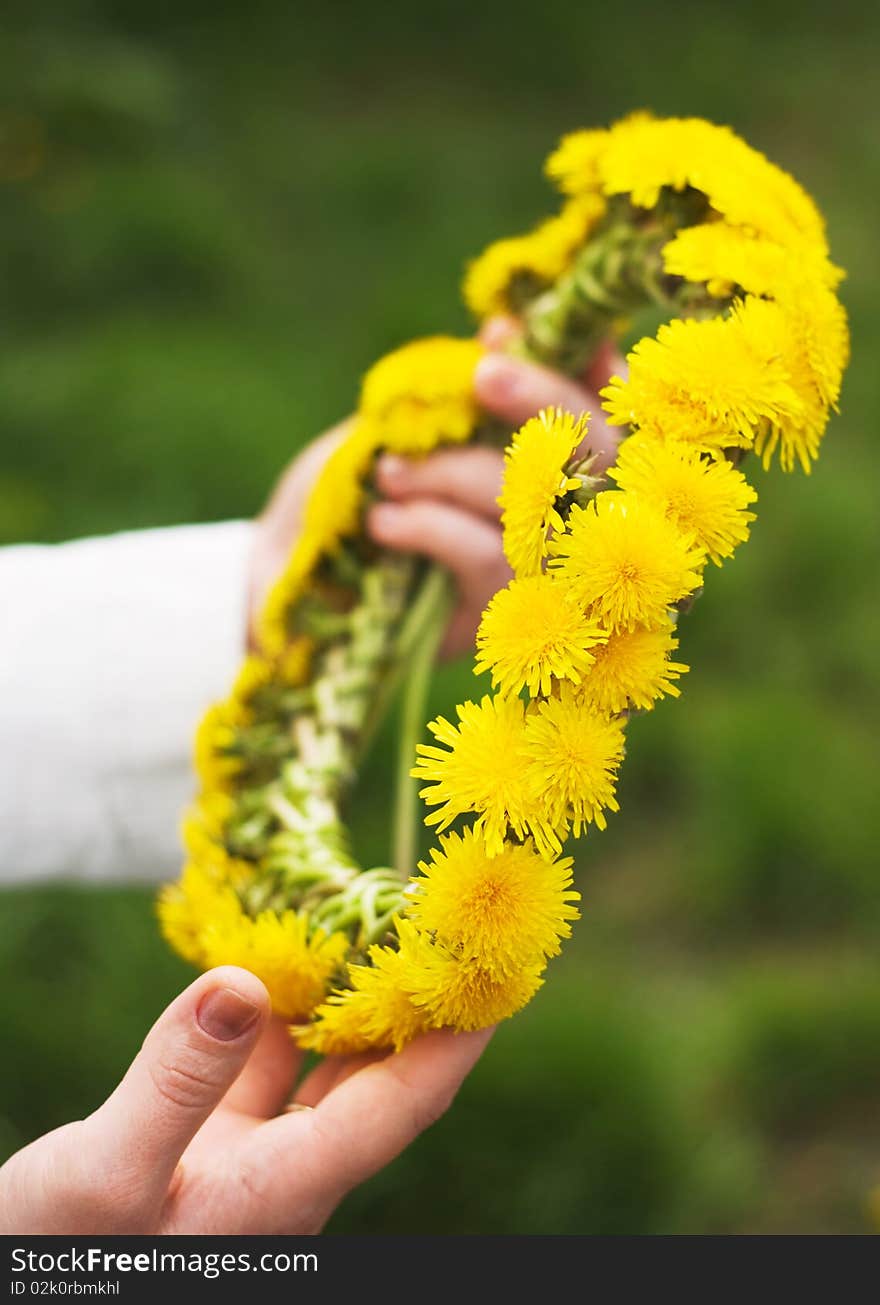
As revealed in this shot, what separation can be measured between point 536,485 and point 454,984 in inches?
8.2

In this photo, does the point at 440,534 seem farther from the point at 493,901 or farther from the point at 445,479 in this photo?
the point at 493,901

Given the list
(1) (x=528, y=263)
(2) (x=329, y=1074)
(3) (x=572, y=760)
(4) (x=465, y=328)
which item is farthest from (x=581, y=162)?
(4) (x=465, y=328)

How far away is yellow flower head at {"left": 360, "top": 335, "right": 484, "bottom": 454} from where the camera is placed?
86 centimetres

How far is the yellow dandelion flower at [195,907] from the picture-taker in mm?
659

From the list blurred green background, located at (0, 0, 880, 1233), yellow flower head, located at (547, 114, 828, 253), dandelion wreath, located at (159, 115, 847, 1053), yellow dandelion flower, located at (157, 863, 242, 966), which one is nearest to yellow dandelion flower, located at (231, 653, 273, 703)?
dandelion wreath, located at (159, 115, 847, 1053)

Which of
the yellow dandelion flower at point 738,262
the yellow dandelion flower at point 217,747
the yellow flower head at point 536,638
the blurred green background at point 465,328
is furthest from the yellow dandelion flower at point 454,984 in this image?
the blurred green background at point 465,328

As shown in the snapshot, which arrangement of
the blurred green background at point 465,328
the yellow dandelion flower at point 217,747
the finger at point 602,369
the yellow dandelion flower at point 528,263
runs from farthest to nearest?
the blurred green background at point 465,328
the finger at point 602,369
the yellow dandelion flower at point 528,263
the yellow dandelion flower at point 217,747

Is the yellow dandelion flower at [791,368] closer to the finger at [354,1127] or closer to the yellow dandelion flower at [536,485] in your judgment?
the yellow dandelion flower at [536,485]

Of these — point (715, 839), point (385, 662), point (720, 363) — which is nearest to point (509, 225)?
point (715, 839)

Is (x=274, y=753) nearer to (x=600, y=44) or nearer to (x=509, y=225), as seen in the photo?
(x=509, y=225)

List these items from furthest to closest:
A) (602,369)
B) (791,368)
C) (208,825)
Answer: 1. (602,369)
2. (208,825)
3. (791,368)

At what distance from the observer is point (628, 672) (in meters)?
0.54

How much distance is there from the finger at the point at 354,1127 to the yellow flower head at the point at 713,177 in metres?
0.43

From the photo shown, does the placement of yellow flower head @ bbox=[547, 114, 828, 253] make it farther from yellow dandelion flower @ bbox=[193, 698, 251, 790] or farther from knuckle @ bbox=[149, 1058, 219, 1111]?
knuckle @ bbox=[149, 1058, 219, 1111]
